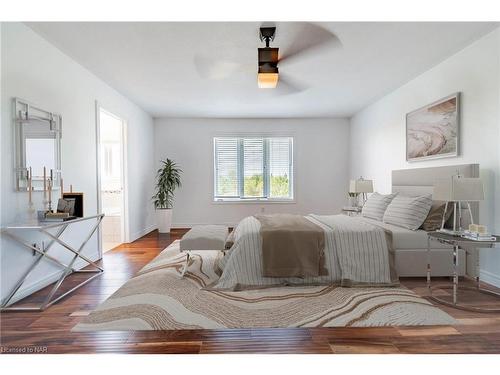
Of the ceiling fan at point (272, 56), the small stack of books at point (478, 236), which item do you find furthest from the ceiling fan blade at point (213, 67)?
the small stack of books at point (478, 236)

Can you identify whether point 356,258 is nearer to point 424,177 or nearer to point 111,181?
point 424,177

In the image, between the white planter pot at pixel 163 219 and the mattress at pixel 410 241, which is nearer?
the mattress at pixel 410 241

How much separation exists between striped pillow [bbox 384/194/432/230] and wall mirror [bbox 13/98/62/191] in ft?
12.5

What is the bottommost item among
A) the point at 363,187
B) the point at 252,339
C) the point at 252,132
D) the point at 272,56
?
the point at 252,339

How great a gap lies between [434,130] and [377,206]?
46.5 inches

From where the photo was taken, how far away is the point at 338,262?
298cm

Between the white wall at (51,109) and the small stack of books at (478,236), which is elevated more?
the white wall at (51,109)

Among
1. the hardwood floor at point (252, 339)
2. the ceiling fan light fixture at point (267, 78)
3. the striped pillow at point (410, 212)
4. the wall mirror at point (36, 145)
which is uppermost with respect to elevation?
the ceiling fan light fixture at point (267, 78)

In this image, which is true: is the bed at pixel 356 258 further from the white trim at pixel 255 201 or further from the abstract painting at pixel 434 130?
the white trim at pixel 255 201

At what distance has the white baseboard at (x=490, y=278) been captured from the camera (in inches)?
115

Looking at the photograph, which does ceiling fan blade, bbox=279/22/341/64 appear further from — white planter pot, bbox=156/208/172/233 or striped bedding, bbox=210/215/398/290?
white planter pot, bbox=156/208/172/233

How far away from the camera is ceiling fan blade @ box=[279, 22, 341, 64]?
281cm

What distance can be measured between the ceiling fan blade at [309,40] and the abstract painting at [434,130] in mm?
1571

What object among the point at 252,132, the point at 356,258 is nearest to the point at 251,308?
the point at 356,258
